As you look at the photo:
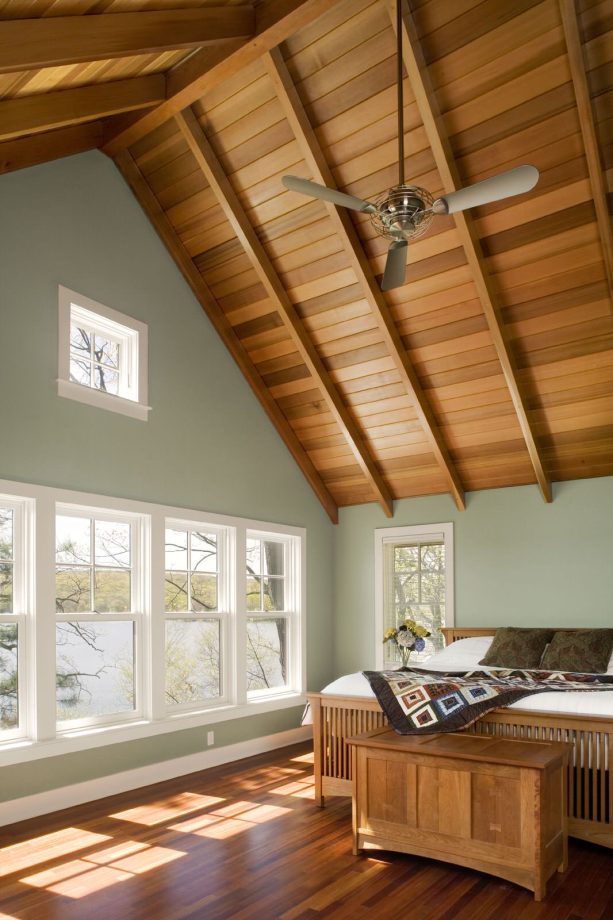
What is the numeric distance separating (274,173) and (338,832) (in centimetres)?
423

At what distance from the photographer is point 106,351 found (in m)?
5.55

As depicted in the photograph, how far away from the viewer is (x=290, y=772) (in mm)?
5691

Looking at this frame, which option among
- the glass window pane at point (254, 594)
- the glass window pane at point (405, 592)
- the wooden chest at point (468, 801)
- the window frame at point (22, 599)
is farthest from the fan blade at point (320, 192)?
the glass window pane at point (405, 592)

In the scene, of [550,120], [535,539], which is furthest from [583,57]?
[535,539]

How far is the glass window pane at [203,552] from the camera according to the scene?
6.13m

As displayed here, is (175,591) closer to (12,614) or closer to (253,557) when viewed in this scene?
(253,557)

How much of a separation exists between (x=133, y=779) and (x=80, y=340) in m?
3.03

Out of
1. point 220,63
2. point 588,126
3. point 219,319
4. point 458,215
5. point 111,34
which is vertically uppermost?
point 220,63

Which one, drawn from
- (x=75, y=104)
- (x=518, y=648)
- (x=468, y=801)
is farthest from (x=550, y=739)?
(x=75, y=104)

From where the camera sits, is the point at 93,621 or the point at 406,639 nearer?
the point at 93,621

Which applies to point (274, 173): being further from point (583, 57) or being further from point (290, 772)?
point (290, 772)

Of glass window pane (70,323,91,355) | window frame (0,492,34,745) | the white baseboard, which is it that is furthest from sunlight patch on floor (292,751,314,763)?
glass window pane (70,323,91,355)

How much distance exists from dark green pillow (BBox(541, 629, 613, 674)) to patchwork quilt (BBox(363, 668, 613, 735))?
523mm

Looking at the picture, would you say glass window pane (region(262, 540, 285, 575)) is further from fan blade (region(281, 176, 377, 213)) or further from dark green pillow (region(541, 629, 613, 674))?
fan blade (region(281, 176, 377, 213))
